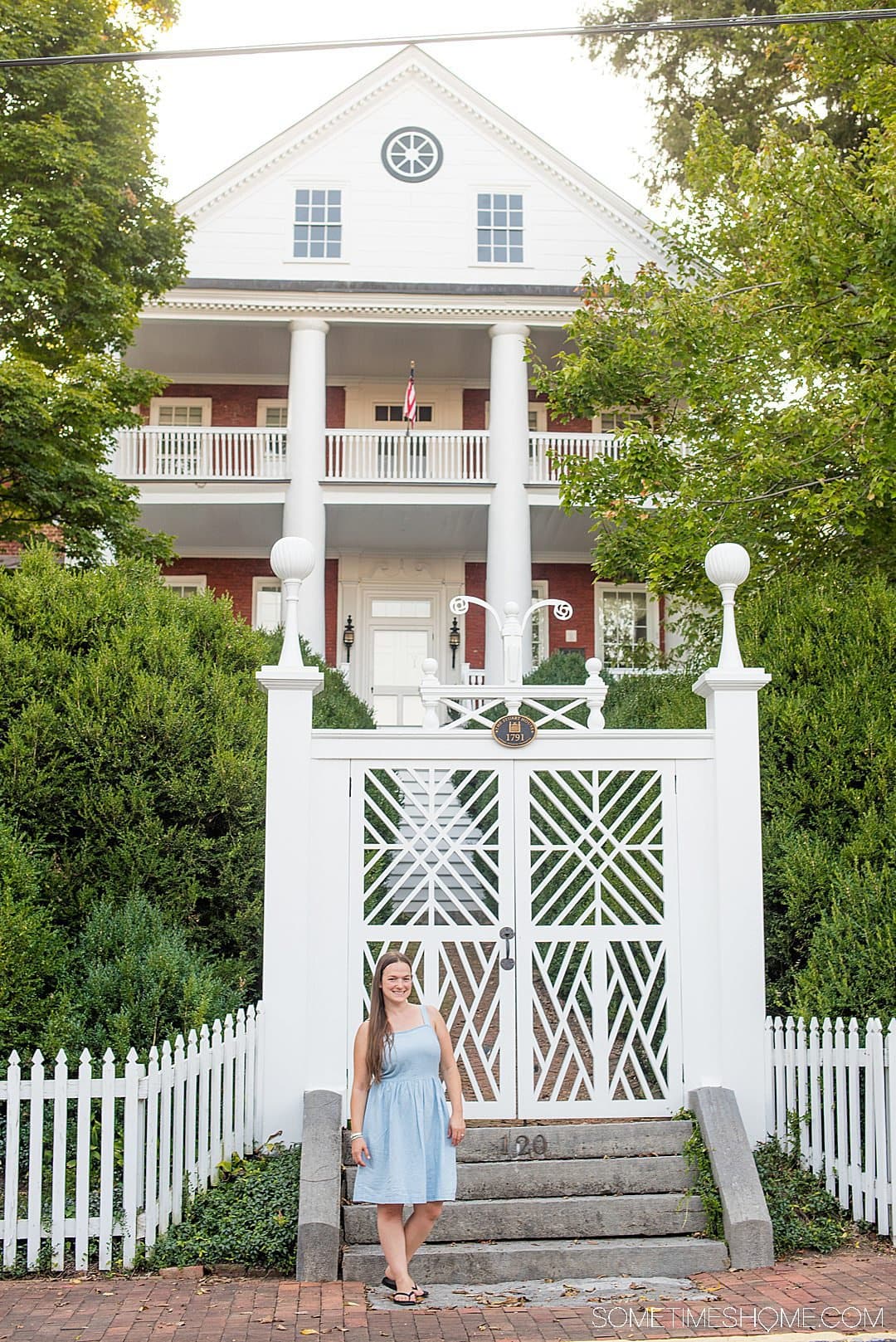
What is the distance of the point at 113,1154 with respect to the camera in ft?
20.8

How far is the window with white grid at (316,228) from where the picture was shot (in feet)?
69.4

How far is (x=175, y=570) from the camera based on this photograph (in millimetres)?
23359

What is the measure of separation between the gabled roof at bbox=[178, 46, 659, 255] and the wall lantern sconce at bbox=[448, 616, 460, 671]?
24.1 ft

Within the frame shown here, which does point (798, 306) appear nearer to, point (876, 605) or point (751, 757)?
point (876, 605)

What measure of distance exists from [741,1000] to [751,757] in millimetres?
1411

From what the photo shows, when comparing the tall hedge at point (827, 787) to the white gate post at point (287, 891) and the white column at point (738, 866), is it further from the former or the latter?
the white gate post at point (287, 891)

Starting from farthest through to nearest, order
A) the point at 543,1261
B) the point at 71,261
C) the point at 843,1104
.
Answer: the point at 71,261
the point at 843,1104
the point at 543,1261

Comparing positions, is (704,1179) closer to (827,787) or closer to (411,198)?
(827,787)

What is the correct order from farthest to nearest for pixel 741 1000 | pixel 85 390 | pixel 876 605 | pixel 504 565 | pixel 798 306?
pixel 504 565 → pixel 85 390 → pixel 798 306 → pixel 876 605 → pixel 741 1000

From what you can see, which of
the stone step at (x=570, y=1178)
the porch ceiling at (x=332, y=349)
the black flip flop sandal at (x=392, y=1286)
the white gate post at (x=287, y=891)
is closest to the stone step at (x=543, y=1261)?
the black flip flop sandal at (x=392, y=1286)

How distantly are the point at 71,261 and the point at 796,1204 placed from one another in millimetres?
12060

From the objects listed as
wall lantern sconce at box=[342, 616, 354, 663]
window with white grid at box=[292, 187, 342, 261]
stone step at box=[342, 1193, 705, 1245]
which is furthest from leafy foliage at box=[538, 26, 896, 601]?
wall lantern sconce at box=[342, 616, 354, 663]

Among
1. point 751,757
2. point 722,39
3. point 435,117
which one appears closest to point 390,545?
point 435,117

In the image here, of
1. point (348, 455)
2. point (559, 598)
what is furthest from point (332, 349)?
point (559, 598)
